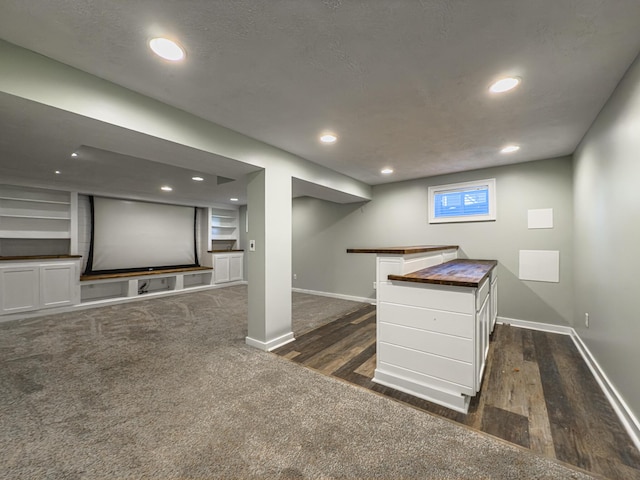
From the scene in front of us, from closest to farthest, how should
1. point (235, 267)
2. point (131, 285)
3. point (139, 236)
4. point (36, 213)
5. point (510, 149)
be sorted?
point (510, 149)
point (36, 213)
point (131, 285)
point (139, 236)
point (235, 267)

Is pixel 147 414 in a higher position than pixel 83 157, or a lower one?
lower

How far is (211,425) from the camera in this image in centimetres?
167

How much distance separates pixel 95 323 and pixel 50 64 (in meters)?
3.68

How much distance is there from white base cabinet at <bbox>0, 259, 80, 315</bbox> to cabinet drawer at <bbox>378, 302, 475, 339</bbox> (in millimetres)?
5352

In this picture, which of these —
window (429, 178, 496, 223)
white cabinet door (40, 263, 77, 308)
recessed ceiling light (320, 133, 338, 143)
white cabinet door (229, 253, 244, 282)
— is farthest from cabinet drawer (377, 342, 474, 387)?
white cabinet door (229, 253, 244, 282)

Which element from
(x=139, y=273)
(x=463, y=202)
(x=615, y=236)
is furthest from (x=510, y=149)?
(x=139, y=273)

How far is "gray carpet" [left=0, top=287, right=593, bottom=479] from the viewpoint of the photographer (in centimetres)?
135

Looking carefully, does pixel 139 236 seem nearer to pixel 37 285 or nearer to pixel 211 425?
pixel 37 285

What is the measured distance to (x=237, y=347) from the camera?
9.66 ft

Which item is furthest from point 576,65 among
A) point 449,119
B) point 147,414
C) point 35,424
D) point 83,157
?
point 83,157

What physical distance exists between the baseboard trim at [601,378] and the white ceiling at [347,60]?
7.45 feet

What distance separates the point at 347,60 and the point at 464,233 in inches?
140

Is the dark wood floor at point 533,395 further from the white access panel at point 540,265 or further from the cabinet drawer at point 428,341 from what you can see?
the white access panel at point 540,265

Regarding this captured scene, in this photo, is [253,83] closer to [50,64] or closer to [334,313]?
[50,64]
